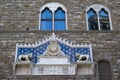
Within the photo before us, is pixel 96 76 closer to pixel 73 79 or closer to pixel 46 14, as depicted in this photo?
pixel 73 79

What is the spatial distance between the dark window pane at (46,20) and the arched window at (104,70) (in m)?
2.63

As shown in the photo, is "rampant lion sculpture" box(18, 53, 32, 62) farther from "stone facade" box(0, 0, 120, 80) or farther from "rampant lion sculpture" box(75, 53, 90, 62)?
"rampant lion sculpture" box(75, 53, 90, 62)

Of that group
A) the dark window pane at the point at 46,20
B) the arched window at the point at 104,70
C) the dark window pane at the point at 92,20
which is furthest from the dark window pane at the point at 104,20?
the dark window pane at the point at 46,20

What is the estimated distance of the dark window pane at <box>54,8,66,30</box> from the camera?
40.9 ft

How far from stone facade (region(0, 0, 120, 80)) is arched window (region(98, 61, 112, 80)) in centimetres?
12

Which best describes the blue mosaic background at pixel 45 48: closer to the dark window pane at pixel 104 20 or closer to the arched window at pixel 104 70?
the arched window at pixel 104 70

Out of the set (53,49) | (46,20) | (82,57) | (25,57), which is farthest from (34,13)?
(82,57)

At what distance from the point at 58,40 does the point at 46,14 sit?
170 centimetres

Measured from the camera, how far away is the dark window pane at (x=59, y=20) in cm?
1247

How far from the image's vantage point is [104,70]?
10.9m

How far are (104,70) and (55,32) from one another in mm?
2437

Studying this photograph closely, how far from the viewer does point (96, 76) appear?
35.0 feet

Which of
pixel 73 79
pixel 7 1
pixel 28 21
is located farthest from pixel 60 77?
pixel 7 1

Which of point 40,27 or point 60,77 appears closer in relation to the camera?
point 60,77
